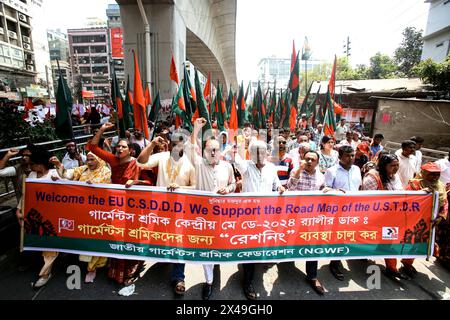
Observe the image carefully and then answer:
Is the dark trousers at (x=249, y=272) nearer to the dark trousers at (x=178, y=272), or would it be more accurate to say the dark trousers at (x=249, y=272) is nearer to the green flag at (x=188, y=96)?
the dark trousers at (x=178, y=272)

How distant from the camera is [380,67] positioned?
144ft

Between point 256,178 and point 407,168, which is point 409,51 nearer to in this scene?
point 407,168

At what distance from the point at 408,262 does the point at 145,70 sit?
11149mm

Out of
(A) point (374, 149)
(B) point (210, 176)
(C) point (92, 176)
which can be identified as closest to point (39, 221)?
(C) point (92, 176)

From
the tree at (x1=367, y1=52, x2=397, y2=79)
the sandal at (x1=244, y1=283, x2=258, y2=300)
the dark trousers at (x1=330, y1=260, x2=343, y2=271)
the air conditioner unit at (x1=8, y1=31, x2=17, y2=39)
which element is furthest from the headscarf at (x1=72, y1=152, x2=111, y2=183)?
the tree at (x1=367, y1=52, x2=397, y2=79)

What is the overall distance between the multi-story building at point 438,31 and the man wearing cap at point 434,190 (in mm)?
34349

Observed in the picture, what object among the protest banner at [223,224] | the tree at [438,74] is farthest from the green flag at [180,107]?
the tree at [438,74]

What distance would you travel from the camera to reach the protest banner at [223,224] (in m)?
2.65

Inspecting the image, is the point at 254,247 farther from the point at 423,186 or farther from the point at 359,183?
the point at 423,186

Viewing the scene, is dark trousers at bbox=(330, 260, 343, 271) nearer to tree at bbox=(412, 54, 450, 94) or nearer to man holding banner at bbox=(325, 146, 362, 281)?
man holding banner at bbox=(325, 146, 362, 281)

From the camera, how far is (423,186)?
2.93m

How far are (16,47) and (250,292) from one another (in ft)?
141
